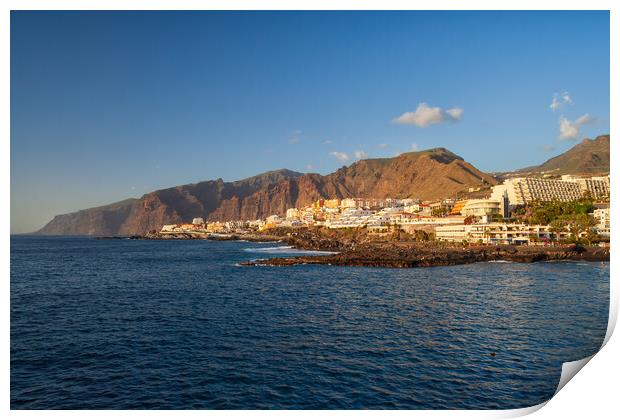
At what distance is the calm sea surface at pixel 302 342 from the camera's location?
26.6 feet

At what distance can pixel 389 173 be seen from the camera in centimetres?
13012

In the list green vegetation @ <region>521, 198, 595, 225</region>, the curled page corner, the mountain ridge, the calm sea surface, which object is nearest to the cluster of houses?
green vegetation @ <region>521, 198, 595, 225</region>

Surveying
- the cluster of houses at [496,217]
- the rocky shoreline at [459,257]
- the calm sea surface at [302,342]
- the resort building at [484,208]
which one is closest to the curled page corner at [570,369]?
the calm sea surface at [302,342]

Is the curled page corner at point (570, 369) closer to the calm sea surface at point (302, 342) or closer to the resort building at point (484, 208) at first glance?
the calm sea surface at point (302, 342)

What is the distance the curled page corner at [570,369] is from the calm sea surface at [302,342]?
0.18 meters

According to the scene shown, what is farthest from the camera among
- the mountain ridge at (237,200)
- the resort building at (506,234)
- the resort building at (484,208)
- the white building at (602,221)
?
the mountain ridge at (237,200)

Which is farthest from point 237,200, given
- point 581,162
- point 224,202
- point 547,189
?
point 581,162

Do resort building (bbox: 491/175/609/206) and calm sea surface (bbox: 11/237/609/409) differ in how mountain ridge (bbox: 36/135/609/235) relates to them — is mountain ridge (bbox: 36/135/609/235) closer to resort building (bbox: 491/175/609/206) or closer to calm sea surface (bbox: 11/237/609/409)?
resort building (bbox: 491/175/609/206)

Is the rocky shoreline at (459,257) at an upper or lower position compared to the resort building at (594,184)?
lower

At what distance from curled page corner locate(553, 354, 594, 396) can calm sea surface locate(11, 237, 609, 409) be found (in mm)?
175

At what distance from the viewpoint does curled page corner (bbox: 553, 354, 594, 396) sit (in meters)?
9.08

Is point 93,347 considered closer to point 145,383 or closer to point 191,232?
point 145,383
